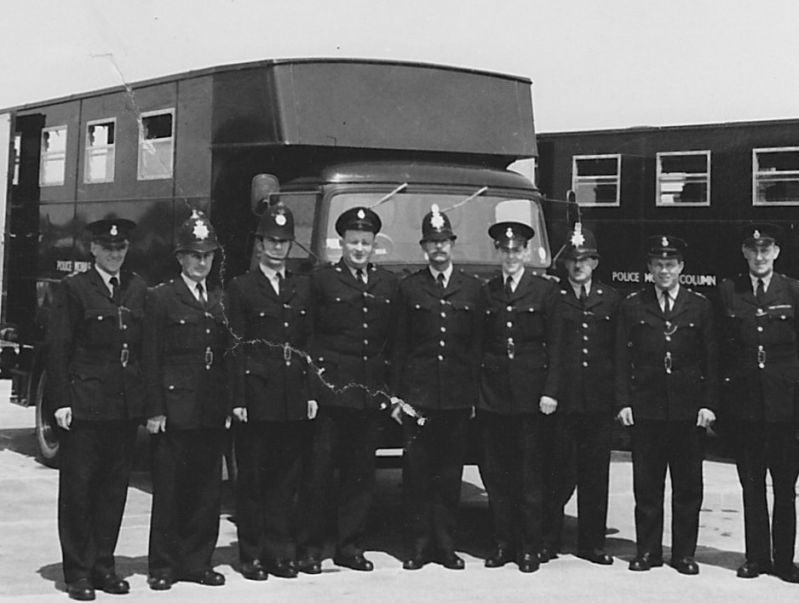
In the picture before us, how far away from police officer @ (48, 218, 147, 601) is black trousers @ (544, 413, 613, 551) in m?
2.52

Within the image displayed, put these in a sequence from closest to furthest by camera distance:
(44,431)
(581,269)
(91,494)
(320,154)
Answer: (91,494) → (581,269) → (320,154) → (44,431)

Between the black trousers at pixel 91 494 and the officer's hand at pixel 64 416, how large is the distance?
4 cm

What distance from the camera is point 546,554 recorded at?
25.0 ft

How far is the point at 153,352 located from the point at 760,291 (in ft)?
11.2

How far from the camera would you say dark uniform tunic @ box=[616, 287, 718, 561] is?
737 cm

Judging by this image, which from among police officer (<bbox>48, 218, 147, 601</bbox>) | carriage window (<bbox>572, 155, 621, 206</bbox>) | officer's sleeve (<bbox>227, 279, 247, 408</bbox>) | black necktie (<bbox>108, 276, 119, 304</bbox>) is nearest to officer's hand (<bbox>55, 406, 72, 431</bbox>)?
police officer (<bbox>48, 218, 147, 601</bbox>)

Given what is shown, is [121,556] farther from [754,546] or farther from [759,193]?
[759,193]

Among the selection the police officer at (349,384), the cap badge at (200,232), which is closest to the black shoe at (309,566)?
the police officer at (349,384)

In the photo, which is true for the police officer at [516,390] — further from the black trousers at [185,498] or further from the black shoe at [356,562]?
the black trousers at [185,498]

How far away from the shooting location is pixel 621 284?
14.5 m

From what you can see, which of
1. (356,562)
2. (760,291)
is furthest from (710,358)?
(356,562)

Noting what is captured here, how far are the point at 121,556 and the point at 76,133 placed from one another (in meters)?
4.60

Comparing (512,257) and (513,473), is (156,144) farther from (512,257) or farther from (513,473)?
(513,473)

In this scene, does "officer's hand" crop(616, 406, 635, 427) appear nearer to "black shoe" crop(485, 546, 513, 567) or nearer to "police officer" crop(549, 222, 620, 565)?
"police officer" crop(549, 222, 620, 565)
